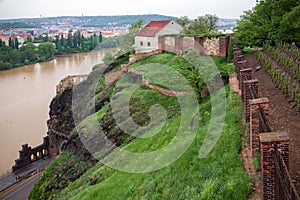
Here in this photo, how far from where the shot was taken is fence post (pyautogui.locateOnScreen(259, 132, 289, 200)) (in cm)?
570

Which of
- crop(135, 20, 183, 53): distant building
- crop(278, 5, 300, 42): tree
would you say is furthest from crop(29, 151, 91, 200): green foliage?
crop(135, 20, 183, 53): distant building

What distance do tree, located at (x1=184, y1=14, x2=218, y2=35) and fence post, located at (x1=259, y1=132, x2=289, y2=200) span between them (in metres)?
32.4

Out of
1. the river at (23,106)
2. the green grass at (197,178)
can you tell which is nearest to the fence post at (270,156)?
the green grass at (197,178)

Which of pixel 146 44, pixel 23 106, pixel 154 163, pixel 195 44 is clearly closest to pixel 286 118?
pixel 154 163

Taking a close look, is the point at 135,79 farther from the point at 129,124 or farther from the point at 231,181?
the point at 231,181

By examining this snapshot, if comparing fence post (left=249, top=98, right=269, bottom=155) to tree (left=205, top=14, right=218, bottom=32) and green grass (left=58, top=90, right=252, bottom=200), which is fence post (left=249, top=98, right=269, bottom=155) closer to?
green grass (left=58, top=90, right=252, bottom=200)

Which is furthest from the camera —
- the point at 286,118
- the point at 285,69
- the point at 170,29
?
the point at 170,29

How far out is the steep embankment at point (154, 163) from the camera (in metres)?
7.61

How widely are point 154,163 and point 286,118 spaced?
12.7ft

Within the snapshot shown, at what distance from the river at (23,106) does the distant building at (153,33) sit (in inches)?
529

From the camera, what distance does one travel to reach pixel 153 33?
116 ft

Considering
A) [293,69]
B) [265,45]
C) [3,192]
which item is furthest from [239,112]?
[3,192]

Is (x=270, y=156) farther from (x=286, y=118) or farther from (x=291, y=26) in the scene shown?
(x=291, y=26)

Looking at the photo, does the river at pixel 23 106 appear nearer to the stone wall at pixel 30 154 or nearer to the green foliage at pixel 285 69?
the stone wall at pixel 30 154
